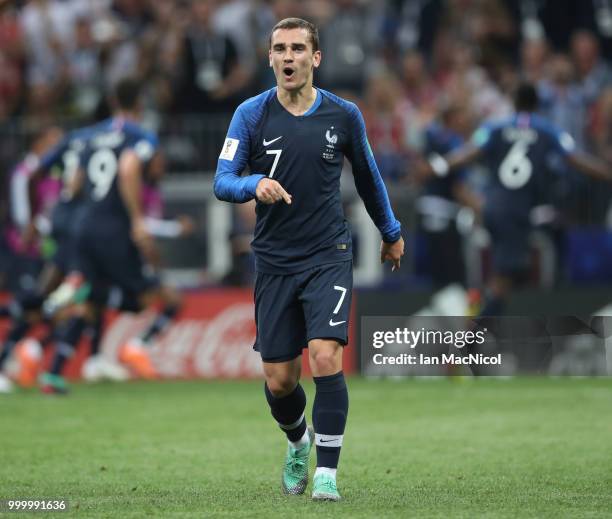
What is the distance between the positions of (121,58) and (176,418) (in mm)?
7415

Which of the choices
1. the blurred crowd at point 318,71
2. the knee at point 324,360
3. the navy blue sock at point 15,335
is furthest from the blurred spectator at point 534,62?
the knee at point 324,360

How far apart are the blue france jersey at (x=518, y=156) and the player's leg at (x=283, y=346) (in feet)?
23.3

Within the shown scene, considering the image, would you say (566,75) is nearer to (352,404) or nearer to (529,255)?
(529,255)

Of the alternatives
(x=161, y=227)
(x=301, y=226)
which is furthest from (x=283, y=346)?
(x=161, y=227)

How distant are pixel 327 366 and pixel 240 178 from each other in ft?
3.21

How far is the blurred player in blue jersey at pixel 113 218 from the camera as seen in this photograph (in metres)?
13.2

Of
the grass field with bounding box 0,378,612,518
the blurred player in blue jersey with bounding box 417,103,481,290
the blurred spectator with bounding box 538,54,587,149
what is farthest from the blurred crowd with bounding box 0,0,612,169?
the grass field with bounding box 0,378,612,518

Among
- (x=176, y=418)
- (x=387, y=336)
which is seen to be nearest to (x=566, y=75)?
(x=176, y=418)

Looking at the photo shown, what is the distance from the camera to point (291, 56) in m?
6.59

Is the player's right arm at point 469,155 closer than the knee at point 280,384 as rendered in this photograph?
No

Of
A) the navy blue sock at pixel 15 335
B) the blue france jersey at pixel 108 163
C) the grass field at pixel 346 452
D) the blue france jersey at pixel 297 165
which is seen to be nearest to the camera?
the grass field at pixel 346 452

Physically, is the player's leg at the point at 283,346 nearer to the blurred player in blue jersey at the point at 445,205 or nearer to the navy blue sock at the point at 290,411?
the navy blue sock at the point at 290,411

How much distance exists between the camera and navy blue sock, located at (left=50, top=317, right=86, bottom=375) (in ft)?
42.8

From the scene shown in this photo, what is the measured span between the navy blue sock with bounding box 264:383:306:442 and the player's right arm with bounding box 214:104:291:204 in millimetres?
1073
